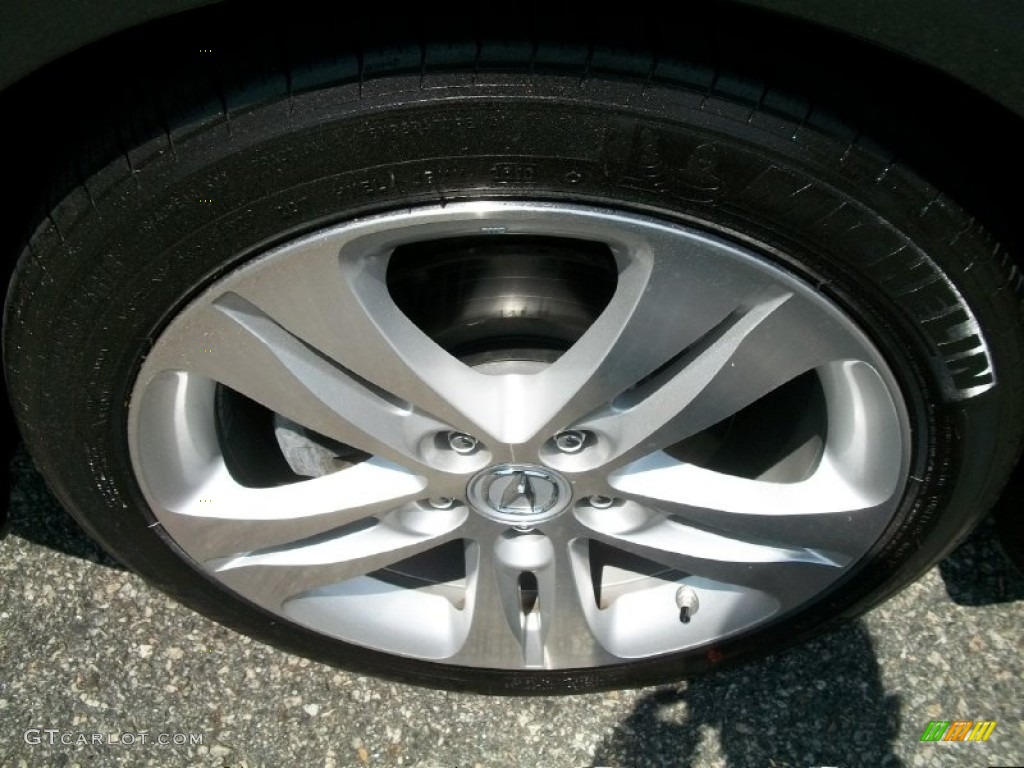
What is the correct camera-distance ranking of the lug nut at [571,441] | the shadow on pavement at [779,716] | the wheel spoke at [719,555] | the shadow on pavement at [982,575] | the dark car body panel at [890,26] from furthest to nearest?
the shadow on pavement at [982,575] → the shadow on pavement at [779,716] → the wheel spoke at [719,555] → the lug nut at [571,441] → the dark car body panel at [890,26]

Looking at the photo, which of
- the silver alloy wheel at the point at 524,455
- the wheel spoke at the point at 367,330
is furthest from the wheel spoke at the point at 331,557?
the wheel spoke at the point at 367,330

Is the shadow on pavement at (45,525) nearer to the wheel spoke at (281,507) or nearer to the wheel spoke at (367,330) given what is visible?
the wheel spoke at (281,507)

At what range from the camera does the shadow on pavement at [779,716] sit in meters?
1.81

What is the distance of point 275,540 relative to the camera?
5.29 ft

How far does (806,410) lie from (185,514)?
0.98 metres

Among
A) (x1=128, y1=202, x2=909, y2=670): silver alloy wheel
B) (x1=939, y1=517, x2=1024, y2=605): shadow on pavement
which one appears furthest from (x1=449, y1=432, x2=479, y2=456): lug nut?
(x1=939, y1=517, x2=1024, y2=605): shadow on pavement

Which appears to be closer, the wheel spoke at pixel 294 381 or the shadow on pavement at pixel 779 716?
the wheel spoke at pixel 294 381

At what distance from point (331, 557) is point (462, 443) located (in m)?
0.34

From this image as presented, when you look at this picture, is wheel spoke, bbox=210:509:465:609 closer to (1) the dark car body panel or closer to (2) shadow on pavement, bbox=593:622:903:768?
(2) shadow on pavement, bbox=593:622:903:768

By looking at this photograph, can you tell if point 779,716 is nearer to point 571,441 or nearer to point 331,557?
point 571,441

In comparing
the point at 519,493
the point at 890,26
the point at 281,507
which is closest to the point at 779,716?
the point at 519,493

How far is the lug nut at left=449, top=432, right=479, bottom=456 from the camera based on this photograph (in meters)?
1.49

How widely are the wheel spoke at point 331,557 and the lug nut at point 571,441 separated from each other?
0.23m

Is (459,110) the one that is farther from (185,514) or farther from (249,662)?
(249,662)
